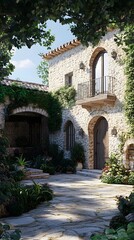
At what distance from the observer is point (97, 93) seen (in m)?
13.3

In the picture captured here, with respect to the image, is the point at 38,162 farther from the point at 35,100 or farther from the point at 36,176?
the point at 35,100

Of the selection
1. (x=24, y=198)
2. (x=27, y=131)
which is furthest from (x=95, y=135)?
(x=24, y=198)

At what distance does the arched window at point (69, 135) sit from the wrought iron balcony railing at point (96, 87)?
2.20m

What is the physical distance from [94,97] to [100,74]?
1.54m

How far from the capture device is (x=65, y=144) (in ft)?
51.2

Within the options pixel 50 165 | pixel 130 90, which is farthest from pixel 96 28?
pixel 50 165

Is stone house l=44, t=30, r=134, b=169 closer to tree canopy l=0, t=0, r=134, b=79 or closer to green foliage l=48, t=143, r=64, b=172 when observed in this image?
green foliage l=48, t=143, r=64, b=172

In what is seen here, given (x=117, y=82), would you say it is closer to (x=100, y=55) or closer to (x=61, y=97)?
(x=100, y=55)

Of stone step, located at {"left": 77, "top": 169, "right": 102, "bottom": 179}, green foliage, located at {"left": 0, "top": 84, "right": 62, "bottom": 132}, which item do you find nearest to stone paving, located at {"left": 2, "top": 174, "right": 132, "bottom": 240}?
stone step, located at {"left": 77, "top": 169, "right": 102, "bottom": 179}

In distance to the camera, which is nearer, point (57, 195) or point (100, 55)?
point (57, 195)

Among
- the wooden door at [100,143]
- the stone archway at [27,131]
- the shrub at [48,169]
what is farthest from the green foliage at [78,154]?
the stone archway at [27,131]

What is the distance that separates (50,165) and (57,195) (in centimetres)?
614

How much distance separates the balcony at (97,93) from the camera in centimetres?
1240

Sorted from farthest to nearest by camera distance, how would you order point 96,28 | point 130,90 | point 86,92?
point 86,92 → point 130,90 → point 96,28
